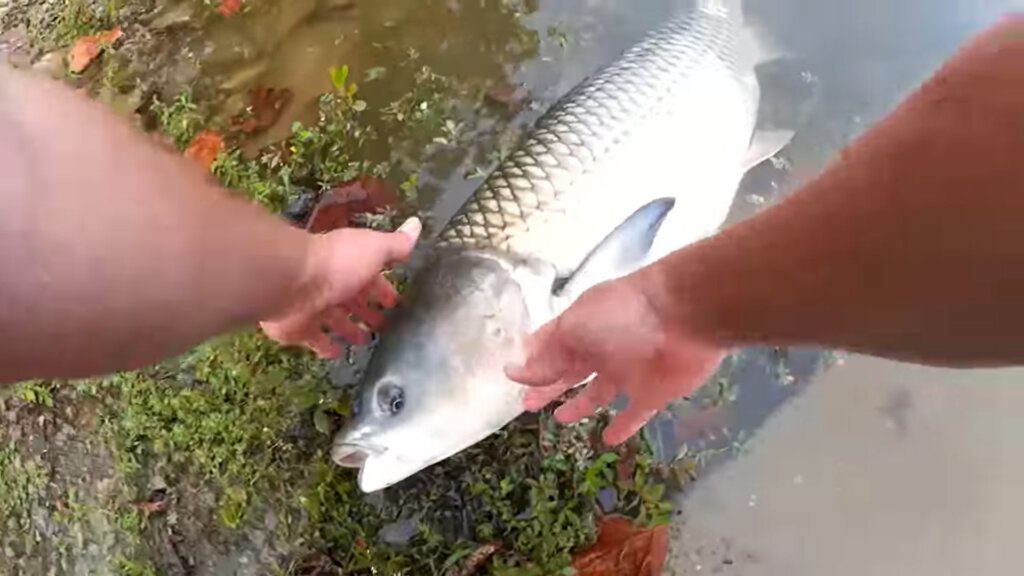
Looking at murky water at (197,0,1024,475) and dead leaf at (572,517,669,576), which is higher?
murky water at (197,0,1024,475)

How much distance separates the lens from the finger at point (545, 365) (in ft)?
6.39

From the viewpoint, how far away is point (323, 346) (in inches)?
92.7

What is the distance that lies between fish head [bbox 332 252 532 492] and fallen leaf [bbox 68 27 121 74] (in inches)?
58.9

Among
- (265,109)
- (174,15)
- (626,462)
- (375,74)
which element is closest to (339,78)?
(375,74)

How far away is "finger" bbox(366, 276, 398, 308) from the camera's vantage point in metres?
2.13

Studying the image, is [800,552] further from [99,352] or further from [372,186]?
[99,352]

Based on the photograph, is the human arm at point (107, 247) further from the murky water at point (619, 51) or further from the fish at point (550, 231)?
the murky water at point (619, 51)

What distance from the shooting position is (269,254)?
1729 mm

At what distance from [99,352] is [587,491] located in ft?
4.01

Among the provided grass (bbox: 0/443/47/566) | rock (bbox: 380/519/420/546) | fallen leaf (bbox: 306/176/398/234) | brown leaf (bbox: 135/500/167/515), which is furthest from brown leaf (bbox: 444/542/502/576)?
grass (bbox: 0/443/47/566)

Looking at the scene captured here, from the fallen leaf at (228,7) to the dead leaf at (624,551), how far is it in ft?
5.49

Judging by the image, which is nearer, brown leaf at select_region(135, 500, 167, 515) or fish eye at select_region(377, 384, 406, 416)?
fish eye at select_region(377, 384, 406, 416)

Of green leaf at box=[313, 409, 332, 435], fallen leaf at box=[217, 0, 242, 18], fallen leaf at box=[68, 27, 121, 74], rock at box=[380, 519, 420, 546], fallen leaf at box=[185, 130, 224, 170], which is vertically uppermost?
fallen leaf at box=[217, 0, 242, 18]

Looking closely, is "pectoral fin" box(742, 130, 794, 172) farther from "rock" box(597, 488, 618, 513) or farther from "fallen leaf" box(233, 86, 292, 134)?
"fallen leaf" box(233, 86, 292, 134)
